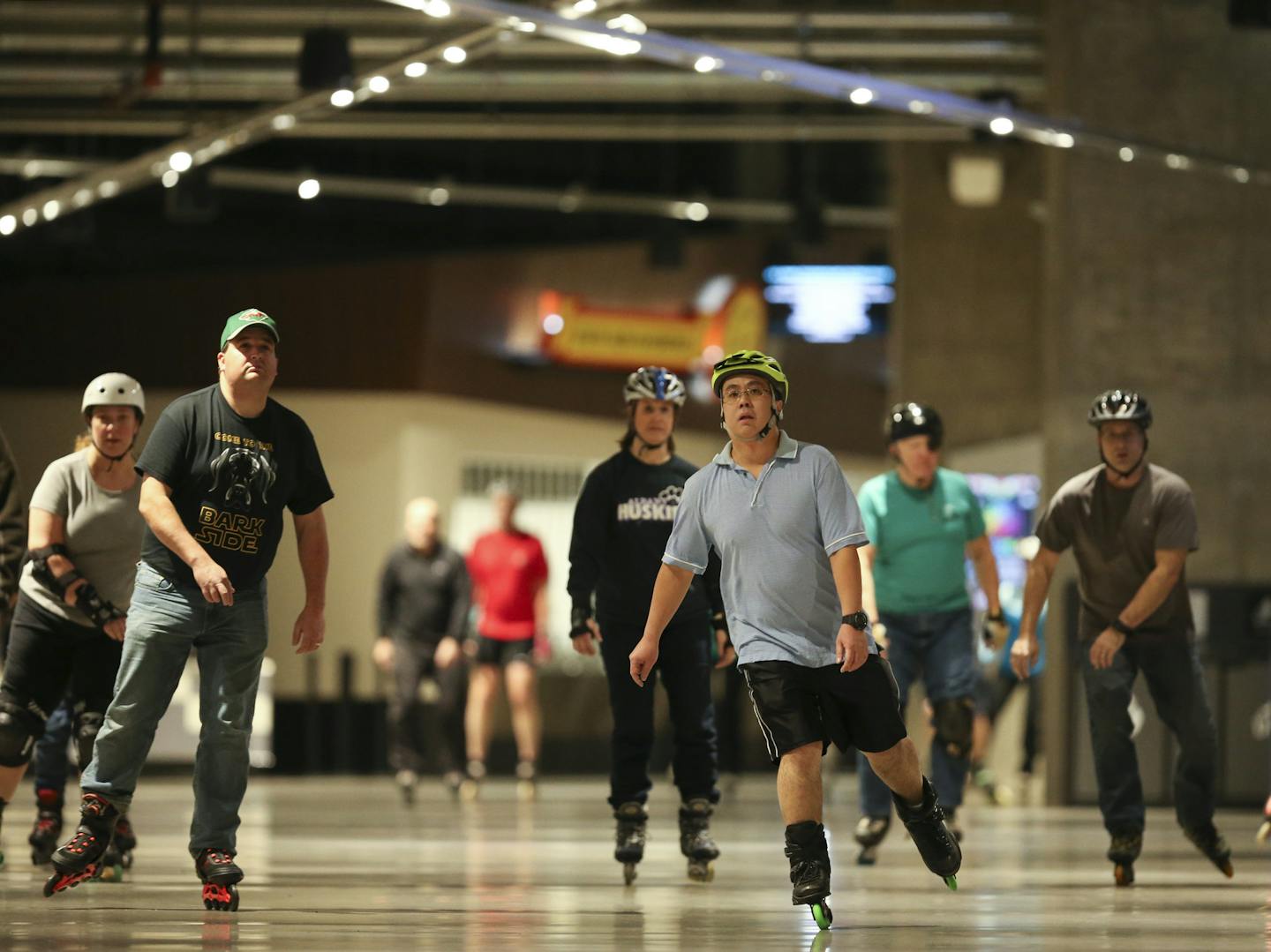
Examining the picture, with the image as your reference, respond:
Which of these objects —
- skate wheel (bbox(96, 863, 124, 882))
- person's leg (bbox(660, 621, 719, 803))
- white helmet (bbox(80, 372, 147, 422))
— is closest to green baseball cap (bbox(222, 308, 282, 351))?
white helmet (bbox(80, 372, 147, 422))

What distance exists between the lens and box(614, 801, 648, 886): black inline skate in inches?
312

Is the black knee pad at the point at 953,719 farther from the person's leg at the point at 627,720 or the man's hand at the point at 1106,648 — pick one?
the person's leg at the point at 627,720

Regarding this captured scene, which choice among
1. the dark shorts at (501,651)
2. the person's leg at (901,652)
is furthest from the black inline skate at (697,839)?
the dark shorts at (501,651)

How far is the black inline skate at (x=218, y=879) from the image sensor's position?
671 centimetres

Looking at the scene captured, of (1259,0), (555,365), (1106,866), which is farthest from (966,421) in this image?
(1106,866)

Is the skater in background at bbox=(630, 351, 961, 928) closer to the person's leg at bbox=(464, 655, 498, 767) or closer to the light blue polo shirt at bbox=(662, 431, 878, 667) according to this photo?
the light blue polo shirt at bbox=(662, 431, 878, 667)

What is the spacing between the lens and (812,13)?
566 inches

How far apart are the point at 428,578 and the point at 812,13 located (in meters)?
4.29

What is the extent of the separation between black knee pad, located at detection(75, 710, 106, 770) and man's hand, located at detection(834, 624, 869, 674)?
283 centimetres

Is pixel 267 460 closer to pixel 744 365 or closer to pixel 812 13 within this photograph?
pixel 744 365

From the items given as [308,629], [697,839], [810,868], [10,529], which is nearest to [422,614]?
[697,839]

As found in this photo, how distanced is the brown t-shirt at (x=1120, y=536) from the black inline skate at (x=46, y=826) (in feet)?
12.4

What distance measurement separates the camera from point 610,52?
41.9 ft

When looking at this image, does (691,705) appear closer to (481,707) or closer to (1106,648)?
(1106,648)
